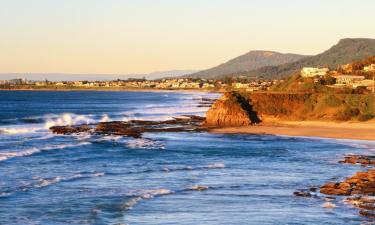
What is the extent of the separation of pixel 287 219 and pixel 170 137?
39122 mm

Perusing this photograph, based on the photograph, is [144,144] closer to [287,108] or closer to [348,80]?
[287,108]

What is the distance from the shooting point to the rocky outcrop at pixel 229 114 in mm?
80562

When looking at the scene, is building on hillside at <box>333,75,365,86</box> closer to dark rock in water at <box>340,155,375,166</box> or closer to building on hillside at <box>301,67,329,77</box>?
building on hillside at <box>301,67,329,77</box>

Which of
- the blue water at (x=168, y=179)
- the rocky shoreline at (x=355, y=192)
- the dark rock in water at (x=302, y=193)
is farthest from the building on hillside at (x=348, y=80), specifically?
the dark rock in water at (x=302, y=193)

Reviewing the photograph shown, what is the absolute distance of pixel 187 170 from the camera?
41.8 metres

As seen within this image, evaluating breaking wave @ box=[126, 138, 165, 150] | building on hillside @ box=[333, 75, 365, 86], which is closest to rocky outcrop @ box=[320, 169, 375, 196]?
breaking wave @ box=[126, 138, 165, 150]

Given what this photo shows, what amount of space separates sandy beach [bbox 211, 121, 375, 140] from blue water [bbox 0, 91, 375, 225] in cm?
529

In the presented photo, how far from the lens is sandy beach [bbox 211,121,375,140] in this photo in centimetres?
6738

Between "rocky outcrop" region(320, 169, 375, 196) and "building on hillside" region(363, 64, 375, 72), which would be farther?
"building on hillside" region(363, 64, 375, 72)

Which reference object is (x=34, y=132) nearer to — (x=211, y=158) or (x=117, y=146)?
(x=117, y=146)

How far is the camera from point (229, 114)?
8106 centimetres

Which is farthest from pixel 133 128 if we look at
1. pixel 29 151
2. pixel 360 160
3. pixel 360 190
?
pixel 360 190

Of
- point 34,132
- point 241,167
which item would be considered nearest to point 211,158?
point 241,167

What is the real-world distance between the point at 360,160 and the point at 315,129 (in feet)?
90.5
